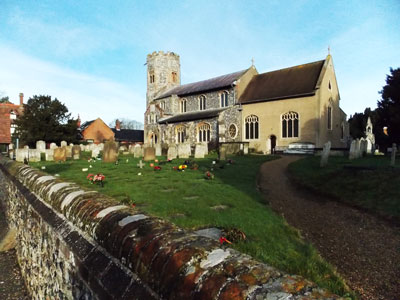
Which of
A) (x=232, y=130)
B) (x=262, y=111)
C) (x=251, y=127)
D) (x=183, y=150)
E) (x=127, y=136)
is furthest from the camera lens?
(x=127, y=136)

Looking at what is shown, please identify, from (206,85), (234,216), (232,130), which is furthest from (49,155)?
(206,85)

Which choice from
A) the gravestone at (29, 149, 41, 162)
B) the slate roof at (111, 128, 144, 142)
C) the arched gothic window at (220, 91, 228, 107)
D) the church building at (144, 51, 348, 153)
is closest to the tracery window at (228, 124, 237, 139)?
the church building at (144, 51, 348, 153)

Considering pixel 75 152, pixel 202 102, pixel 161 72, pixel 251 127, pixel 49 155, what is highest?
pixel 161 72

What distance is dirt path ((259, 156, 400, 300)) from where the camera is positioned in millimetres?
3867

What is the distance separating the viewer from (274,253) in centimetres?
392

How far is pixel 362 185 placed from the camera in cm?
927

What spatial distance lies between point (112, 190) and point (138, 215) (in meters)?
5.08

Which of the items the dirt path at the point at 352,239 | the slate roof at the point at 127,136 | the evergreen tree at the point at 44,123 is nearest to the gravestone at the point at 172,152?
the dirt path at the point at 352,239

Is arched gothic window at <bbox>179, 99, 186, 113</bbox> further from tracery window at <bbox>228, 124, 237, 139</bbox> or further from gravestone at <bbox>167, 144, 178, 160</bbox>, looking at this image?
gravestone at <bbox>167, 144, 178, 160</bbox>

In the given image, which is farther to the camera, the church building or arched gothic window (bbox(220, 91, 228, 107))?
arched gothic window (bbox(220, 91, 228, 107))

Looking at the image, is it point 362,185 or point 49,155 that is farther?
point 49,155

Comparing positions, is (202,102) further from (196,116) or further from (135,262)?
(135,262)

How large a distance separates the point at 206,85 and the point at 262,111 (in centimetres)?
998

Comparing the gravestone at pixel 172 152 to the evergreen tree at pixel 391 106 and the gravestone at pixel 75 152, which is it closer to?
the gravestone at pixel 75 152
